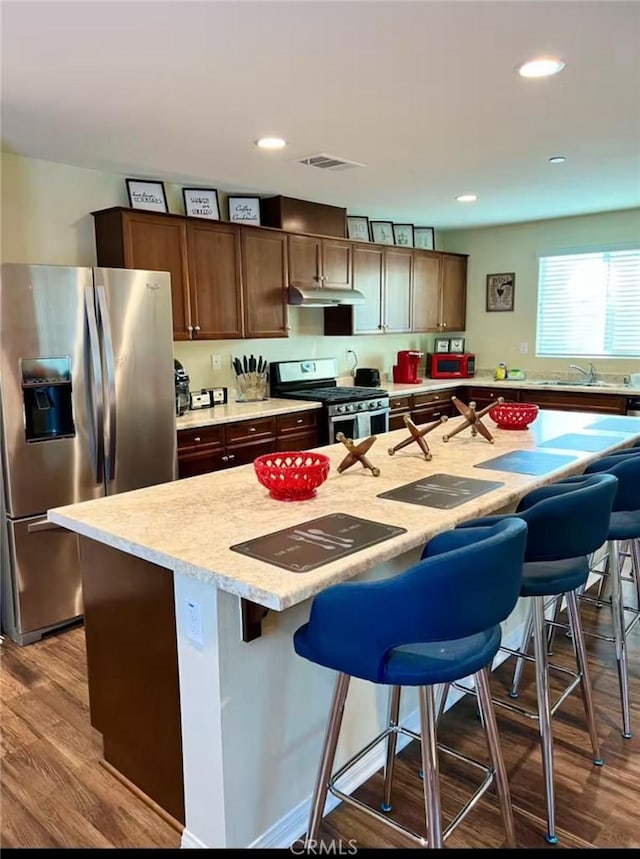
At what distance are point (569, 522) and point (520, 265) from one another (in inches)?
189

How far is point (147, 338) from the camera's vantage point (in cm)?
336

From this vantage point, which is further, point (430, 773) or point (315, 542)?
Result: point (315, 542)

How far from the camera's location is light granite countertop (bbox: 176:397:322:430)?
12.3ft

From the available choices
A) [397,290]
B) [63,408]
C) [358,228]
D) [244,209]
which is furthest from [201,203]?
[397,290]

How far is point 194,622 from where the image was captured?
5.22 ft

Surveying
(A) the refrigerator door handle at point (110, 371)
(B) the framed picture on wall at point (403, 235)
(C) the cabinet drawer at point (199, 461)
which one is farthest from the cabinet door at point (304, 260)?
(A) the refrigerator door handle at point (110, 371)

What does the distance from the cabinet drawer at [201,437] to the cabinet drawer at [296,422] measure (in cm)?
52

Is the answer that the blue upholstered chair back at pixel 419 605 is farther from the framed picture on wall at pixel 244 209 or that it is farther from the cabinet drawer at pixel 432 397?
the cabinet drawer at pixel 432 397

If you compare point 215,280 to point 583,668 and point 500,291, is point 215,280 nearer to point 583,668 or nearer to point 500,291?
point 583,668

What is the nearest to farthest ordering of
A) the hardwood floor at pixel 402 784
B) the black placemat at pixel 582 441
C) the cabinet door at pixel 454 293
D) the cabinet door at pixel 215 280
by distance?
the hardwood floor at pixel 402 784 < the black placemat at pixel 582 441 < the cabinet door at pixel 215 280 < the cabinet door at pixel 454 293

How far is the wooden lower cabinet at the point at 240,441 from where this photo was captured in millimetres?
3725

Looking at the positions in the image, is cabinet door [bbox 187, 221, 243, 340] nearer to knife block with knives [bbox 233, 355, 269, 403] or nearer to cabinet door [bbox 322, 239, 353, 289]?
knife block with knives [bbox 233, 355, 269, 403]

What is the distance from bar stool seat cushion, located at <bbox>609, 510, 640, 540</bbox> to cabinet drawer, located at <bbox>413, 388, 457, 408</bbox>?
10.4 feet

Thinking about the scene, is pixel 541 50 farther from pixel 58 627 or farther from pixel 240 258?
pixel 58 627
